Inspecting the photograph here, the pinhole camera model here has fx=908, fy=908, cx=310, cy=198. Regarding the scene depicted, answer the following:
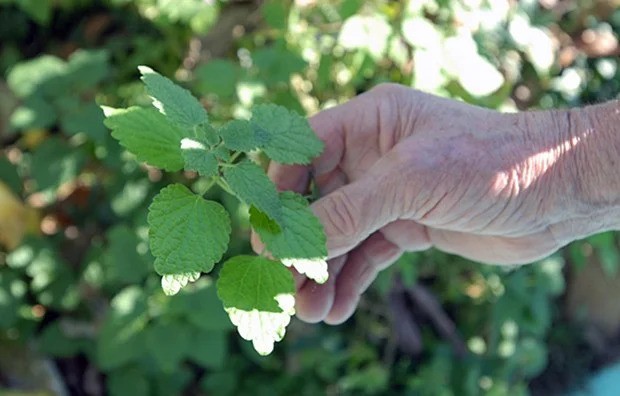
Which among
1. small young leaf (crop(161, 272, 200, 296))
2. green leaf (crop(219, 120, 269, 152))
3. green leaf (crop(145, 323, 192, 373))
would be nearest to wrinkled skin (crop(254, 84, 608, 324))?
green leaf (crop(219, 120, 269, 152))

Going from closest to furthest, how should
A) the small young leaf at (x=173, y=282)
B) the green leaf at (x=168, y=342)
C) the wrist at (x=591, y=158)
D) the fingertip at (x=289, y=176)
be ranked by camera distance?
1. the small young leaf at (x=173, y=282)
2. the wrist at (x=591, y=158)
3. the fingertip at (x=289, y=176)
4. the green leaf at (x=168, y=342)

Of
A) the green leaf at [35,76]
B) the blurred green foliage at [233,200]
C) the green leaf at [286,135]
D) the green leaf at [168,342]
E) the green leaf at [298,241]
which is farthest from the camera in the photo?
the green leaf at [35,76]

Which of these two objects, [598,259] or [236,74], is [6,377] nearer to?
[236,74]

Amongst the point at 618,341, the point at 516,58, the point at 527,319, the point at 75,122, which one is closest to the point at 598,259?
the point at 618,341

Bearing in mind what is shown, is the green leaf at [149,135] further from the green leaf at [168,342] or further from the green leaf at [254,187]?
the green leaf at [168,342]

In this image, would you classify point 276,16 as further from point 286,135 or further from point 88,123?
point 286,135

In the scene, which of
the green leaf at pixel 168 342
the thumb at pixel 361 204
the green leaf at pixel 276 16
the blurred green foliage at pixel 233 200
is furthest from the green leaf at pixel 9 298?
the thumb at pixel 361 204
